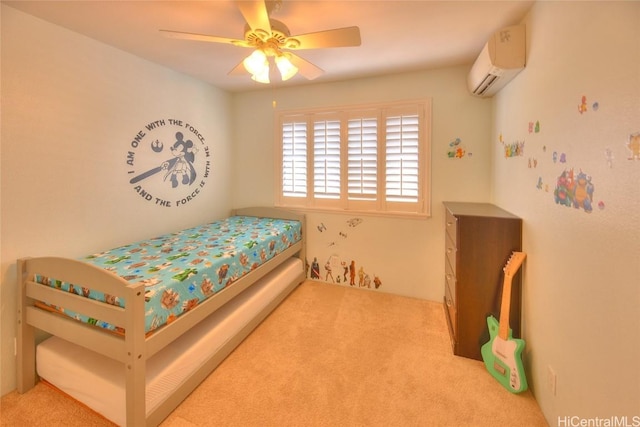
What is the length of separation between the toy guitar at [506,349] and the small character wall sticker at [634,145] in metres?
1.07

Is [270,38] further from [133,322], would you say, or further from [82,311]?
[82,311]

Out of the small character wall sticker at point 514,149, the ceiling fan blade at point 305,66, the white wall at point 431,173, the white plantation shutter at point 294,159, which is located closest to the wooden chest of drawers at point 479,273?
the small character wall sticker at point 514,149

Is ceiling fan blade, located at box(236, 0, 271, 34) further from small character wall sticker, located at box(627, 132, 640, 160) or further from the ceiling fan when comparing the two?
small character wall sticker, located at box(627, 132, 640, 160)

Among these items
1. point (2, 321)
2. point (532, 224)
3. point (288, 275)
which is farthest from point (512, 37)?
point (2, 321)

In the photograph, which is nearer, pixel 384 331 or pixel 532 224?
pixel 532 224

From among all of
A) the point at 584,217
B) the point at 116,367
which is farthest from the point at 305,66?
the point at 116,367

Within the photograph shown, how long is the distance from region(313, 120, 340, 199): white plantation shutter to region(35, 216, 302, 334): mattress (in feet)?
2.04

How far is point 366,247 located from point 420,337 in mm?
1155

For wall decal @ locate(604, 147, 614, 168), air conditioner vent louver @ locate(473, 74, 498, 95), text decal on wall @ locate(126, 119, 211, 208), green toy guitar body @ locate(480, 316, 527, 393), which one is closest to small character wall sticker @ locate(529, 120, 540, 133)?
air conditioner vent louver @ locate(473, 74, 498, 95)

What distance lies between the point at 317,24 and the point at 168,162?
1.93 m

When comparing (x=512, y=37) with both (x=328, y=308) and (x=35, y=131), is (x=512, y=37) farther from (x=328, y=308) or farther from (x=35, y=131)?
(x=35, y=131)

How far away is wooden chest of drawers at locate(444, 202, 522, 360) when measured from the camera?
1.96 m

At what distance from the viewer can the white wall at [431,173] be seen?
2797mm

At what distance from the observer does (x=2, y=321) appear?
5.83ft
